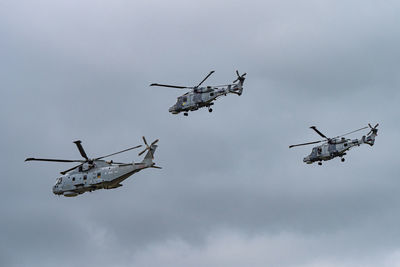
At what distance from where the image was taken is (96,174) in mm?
115000

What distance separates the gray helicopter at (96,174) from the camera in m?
112

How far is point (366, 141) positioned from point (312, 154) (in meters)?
12.4

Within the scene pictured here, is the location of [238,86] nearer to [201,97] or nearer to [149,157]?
[201,97]

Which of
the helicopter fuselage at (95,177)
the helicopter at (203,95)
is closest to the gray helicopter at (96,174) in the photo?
the helicopter fuselage at (95,177)

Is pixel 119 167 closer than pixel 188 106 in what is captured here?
Yes

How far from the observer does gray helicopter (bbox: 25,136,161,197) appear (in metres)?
112

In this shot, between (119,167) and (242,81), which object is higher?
(242,81)

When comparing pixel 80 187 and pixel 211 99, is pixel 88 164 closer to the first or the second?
pixel 80 187

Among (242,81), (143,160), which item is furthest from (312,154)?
(143,160)

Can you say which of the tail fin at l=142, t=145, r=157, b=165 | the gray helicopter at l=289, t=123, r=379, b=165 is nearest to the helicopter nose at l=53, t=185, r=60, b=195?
the tail fin at l=142, t=145, r=157, b=165

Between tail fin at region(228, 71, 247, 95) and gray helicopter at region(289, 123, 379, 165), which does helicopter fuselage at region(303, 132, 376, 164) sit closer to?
gray helicopter at region(289, 123, 379, 165)

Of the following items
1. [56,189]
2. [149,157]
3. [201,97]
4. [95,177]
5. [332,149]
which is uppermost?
[201,97]

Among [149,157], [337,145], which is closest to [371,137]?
[337,145]

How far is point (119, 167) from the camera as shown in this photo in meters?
113
